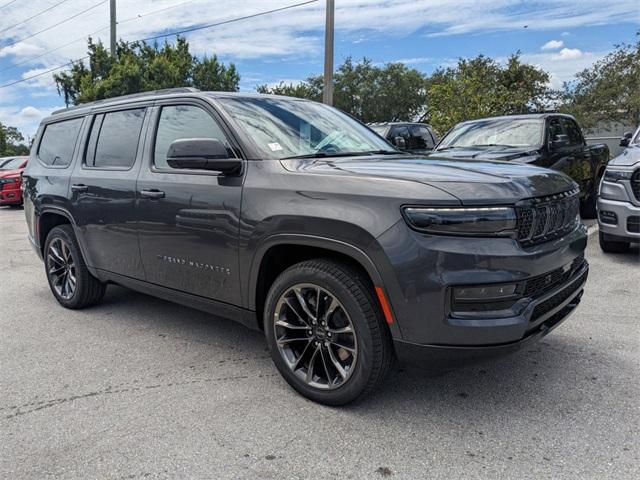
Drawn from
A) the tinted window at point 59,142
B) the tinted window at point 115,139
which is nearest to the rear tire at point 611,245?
the tinted window at point 115,139

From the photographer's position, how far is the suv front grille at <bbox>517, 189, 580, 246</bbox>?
2666mm

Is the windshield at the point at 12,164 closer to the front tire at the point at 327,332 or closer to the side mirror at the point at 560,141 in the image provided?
the side mirror at the point at 560,141

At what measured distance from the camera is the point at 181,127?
3830 millimetres

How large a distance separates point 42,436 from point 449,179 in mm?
2483

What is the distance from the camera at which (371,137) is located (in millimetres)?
4266

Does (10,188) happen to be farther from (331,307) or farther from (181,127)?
(331,307)

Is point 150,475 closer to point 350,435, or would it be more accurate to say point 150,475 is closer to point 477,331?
point 350,435

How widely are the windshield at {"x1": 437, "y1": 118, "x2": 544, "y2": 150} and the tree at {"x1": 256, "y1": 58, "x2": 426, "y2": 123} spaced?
44.4m

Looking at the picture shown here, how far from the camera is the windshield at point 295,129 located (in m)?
3.42

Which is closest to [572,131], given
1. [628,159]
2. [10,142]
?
[628,159]

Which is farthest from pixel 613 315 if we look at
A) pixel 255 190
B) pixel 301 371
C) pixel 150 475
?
pixel 150 475

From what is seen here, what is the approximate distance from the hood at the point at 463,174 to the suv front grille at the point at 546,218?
1.9 inches

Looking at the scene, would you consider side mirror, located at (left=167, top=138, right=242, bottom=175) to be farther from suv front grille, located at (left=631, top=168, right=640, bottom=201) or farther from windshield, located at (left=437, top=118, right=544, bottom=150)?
windshield, located at (left=437, top=118, right=544, bottom=150)

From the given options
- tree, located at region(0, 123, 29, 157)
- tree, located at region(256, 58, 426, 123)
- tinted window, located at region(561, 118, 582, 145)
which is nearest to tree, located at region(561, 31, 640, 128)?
tree, located at region(256, 58, 426, 123)
